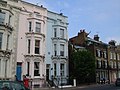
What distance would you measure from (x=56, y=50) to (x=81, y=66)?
19.1ft

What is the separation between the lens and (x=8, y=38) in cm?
3016

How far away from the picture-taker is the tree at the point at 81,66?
38.8 meters

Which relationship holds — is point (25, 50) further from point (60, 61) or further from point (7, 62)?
point (60, 61)

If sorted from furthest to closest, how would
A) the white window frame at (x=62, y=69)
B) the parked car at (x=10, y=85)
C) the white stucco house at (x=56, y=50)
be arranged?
the white window frame at (x=62, y=69) < the white stucco house at (x=56, y=50) < the parked car at (x=10, y=85)

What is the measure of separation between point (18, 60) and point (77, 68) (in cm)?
1205

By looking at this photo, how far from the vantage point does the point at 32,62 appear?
106ft

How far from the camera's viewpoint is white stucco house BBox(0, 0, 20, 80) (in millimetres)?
28672

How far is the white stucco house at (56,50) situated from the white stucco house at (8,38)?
665 centimetres

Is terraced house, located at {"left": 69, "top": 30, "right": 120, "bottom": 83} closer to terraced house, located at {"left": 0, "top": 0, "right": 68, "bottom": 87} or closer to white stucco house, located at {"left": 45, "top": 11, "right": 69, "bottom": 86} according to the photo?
white stucco house, located at {"left": 45, "top": 11, "right": 69, "bottom": 86}

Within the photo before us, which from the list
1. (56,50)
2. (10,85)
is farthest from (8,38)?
(10,85)

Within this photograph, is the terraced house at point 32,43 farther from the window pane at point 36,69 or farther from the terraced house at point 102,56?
the terraced house at point 102,56

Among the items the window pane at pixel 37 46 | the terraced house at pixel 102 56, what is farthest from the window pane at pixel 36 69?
the terraced house at pixel 102 56

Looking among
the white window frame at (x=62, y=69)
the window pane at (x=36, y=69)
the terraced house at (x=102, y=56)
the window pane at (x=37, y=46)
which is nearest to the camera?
the window pane at (x=36, y=69)

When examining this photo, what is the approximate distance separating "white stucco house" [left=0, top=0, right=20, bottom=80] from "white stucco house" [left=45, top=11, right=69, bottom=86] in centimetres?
665
